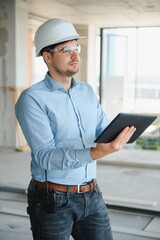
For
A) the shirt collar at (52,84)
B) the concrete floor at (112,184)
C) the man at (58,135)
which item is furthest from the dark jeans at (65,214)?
the concrete floor at (112,184)

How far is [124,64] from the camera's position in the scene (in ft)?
34.5

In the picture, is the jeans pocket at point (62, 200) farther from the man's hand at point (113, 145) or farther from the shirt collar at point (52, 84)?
the shirt collar at point (52, 84)

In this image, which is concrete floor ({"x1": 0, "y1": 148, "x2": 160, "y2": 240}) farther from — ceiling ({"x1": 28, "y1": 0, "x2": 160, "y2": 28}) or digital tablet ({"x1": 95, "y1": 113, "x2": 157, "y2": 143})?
ceiling ({"x1": 28, "y1": 0, "x2": 160, "y2": 28})

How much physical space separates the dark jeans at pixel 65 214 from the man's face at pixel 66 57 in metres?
0.52

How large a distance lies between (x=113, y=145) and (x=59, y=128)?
10.3 inches

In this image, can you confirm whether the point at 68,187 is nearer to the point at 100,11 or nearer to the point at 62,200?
the point at 62,200

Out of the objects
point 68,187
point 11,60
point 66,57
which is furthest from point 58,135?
point 11,60

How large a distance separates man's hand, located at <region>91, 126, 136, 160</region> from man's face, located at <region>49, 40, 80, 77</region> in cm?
35

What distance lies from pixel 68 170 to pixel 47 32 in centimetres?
58

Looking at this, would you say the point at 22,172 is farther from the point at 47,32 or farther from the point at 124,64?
the point at 124,64

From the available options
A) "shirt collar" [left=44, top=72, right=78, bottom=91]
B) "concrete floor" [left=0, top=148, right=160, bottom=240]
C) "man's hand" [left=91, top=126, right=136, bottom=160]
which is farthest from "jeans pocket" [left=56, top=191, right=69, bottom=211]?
"concrete floor" [left=0, top=148, right=160, bottom=240]

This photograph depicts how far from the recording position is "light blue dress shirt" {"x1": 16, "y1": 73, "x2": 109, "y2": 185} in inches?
55.5

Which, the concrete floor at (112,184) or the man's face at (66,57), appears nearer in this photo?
the man's face at (66,57)

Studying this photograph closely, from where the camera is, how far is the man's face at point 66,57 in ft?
5.00
